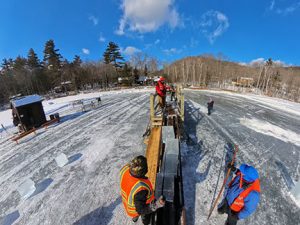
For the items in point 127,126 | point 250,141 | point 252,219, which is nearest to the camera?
point 252,219

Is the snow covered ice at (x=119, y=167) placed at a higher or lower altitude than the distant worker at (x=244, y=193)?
lower

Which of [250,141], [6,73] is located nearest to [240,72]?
[250,141]

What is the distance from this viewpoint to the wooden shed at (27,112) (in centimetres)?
878

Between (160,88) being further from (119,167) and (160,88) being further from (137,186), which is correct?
(137,186)

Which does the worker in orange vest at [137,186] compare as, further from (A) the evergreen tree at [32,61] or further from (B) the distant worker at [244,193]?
(A) the evergreen tree at [32,61]

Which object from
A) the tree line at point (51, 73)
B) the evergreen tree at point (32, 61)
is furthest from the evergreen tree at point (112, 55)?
the evergreen tree at point (32, 61)

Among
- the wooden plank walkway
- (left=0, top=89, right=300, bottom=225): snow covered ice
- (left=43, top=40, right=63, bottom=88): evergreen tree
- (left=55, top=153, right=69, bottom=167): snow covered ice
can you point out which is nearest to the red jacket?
the wooden plank walkway

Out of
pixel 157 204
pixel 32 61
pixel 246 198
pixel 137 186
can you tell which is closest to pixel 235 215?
Answer: pixel 246 198

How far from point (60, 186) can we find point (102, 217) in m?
1.92

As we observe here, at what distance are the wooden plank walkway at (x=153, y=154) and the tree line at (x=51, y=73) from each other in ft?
108

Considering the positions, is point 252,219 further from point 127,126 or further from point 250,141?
point 127,126

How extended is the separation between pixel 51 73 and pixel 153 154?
130ft

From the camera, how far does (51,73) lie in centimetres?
3409

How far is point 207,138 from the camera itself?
6.50 meters
